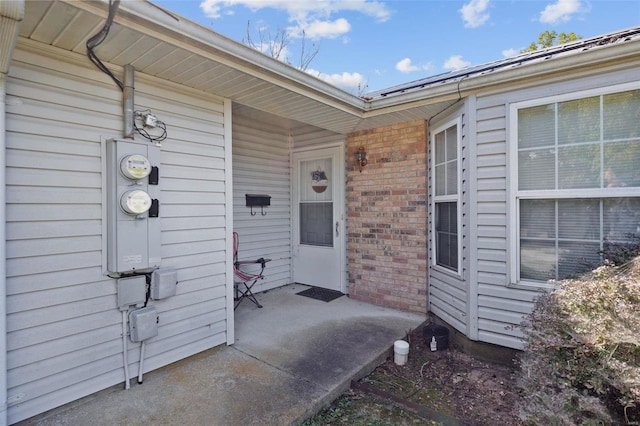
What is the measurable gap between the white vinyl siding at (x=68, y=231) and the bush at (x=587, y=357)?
2.66 m

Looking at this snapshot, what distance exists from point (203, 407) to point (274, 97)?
105 inches

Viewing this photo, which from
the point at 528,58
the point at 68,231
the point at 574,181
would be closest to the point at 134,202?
the point at 68,231

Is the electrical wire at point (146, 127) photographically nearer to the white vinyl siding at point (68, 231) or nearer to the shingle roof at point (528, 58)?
the white vinyl siding at point (68, 231)

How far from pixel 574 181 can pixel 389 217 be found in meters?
2.04

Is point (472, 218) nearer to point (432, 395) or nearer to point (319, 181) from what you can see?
point (432, 395)

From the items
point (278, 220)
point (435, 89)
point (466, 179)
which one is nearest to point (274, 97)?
point (435, 89)

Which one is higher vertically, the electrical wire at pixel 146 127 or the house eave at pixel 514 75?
the house eave at pixel 514 75

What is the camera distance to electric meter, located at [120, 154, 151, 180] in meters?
2.31

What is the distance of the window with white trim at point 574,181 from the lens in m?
2.47

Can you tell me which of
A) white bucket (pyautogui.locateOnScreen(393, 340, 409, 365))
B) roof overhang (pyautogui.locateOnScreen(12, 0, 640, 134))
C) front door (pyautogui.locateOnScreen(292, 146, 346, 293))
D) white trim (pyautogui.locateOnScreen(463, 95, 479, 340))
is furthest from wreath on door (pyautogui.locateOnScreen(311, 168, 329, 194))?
white bucket (pyautogui.locateOnScreen(393, 340, 409, 365))

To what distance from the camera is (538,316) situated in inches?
77.0

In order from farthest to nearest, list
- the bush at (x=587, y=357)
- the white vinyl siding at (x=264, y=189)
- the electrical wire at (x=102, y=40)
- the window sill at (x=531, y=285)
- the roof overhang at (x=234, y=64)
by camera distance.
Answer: the white vinyl siding at (x=264, y=189)
the window sill at (x=531, y=285)
the roof overhang at (x=234, y=64)
the electrical wire at (x=102, y=40)
the bush at (x=587, y=357)

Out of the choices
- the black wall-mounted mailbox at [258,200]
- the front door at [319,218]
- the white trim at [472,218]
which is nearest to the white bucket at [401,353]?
the white trim at [472,218]

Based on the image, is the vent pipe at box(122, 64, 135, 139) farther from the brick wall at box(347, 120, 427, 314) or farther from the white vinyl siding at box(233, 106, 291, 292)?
the brick wall at box(347, 120, 427, 314)
